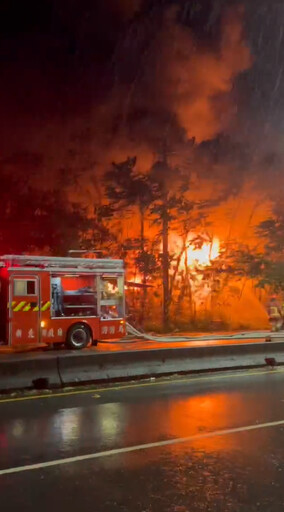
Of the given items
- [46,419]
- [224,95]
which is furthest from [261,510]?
[224,95]

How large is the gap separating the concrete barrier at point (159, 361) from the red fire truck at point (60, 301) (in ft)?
10.6

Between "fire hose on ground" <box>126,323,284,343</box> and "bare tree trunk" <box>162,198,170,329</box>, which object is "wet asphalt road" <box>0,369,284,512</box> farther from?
"bare tree trunk" <box>162,198,170,329</box>

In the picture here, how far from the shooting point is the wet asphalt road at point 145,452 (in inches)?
177

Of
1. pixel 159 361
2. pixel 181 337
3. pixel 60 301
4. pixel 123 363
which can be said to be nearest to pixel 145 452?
pixel 123 363

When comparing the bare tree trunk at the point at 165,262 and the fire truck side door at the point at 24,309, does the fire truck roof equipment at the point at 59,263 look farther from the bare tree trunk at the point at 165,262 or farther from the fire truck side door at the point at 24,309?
the bare tree trunk at the point at 165,262

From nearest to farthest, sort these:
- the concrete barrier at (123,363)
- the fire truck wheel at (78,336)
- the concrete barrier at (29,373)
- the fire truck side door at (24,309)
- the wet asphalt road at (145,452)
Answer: the wet asphalt road at (145,452) → the concrete barrier at (29,373) → the concrete barrier at (123,363) → the fire truck side door at (24,309) → the fire truck wheel at (78,336)

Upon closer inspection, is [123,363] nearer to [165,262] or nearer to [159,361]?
[159,361]

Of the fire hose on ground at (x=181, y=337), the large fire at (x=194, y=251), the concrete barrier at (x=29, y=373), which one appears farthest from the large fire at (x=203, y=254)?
the concrete barrier at (x=29, y=373)

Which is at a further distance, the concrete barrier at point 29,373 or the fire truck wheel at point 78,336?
the fire truck wheel at point 78,336

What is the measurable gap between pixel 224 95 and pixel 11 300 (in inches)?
809

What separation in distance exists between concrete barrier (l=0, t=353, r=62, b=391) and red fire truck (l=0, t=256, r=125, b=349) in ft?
14.6

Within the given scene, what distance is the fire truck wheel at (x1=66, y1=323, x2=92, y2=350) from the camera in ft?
49.9

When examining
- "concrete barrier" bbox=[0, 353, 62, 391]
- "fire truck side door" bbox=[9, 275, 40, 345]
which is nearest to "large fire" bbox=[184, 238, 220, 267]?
"fire truck side door" bbox=[9, 275, 40, 345]

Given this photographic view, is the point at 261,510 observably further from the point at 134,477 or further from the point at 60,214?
the point at 60,214
